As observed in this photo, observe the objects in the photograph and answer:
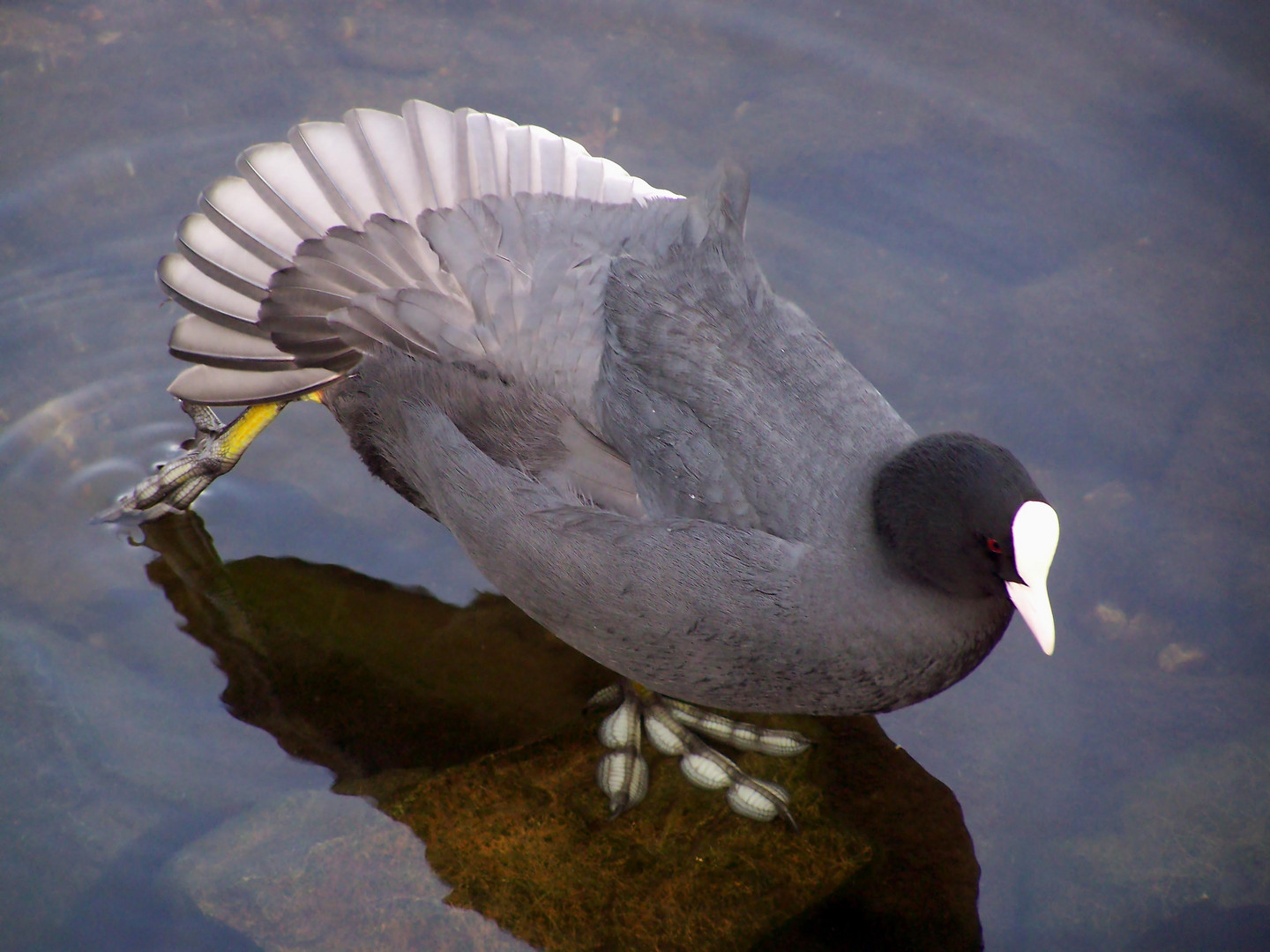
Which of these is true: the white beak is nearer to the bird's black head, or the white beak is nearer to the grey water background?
the bird's black head

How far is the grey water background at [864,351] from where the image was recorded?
3.09 metres

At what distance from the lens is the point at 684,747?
10.6 ft

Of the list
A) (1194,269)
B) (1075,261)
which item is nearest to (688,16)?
(1075,261)

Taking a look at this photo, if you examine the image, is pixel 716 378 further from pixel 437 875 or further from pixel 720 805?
pixel 437 875

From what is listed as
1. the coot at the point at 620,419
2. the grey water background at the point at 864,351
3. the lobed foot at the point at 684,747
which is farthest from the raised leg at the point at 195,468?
the lobed foot at the point at 684,747

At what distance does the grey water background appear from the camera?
10.1ft

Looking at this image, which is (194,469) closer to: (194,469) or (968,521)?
(194,469)

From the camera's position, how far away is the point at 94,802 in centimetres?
304

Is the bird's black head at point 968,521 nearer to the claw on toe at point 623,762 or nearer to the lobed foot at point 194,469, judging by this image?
the claw on toe at point 623,762

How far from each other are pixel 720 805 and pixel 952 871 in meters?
0.62

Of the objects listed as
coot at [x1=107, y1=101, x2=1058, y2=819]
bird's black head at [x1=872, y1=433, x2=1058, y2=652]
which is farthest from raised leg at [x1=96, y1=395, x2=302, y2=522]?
bird's black head at [x1=872, y1=433, x2=1058, y2=652]

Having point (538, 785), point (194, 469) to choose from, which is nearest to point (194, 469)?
point (194, 469)

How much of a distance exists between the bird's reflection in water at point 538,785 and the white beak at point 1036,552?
87 cm

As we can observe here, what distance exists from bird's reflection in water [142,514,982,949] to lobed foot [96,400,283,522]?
9 cm
